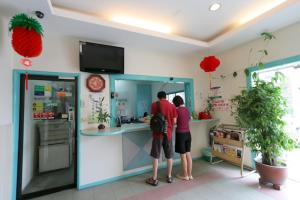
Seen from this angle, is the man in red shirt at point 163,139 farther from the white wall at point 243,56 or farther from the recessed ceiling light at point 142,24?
the white wall at point 243,56

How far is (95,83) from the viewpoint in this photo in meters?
2.68

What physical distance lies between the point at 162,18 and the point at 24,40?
190 centimetres

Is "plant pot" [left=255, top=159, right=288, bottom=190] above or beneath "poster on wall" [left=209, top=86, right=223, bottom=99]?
beneath

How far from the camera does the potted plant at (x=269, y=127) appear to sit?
2281mm

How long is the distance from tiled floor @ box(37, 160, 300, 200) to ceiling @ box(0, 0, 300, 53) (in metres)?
2.57

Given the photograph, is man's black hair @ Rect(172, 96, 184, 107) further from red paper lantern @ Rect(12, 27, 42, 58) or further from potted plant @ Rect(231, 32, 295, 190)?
red paper lantern @ Rect(12, 27, 42, 58)

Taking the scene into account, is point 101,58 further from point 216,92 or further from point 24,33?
point 216,92

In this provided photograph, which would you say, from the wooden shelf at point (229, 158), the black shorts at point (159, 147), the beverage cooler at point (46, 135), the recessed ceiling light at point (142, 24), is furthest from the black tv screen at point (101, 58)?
the wooden shelf at point (229, 158)

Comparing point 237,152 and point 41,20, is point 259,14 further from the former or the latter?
point 41,20

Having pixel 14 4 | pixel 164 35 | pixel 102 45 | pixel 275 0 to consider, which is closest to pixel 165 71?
pixel 164 35

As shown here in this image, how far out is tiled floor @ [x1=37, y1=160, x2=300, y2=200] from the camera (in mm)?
2186

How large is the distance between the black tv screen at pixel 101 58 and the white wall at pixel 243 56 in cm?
242

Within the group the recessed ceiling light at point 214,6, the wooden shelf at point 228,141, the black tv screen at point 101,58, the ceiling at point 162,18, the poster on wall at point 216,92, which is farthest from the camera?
the poster on wall at point 216,92

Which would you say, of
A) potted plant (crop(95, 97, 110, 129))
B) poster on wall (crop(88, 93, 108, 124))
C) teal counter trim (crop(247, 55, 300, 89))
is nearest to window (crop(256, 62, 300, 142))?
teal counter trim (crop(247, 55, 300, 89))
